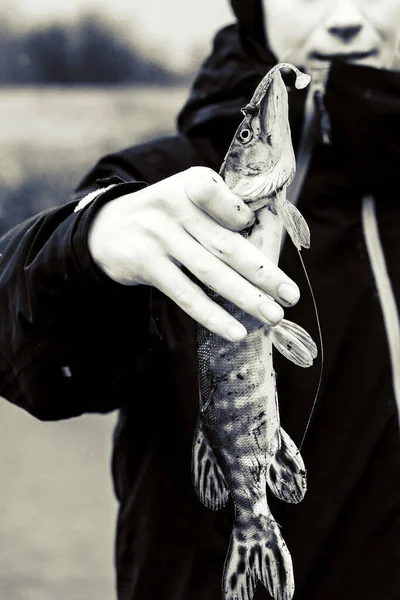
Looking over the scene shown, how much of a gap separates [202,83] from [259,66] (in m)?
0.15

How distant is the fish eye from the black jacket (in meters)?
0.42

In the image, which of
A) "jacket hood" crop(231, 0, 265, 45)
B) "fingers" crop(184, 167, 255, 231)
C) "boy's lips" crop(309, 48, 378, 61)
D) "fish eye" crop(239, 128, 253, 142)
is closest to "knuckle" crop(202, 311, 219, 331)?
"fingers" crop(184, 167, 255, 231)

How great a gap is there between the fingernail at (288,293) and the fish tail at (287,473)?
0.19 m

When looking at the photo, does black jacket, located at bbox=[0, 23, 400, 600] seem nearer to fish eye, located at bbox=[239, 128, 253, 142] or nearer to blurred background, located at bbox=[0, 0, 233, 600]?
fish eye, located at bbox=[239, 128, 253, 142]

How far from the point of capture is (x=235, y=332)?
966 mm

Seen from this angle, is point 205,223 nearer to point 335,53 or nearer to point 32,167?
point 335,53

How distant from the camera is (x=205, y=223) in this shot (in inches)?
39.8

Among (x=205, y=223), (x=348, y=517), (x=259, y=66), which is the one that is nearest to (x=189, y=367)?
(x=348, y=517)

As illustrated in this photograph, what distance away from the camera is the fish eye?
0.99m

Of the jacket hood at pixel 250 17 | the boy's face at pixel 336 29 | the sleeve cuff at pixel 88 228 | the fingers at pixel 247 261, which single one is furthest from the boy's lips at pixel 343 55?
the fingers at pixel 247 261

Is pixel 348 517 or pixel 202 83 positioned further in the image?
pixel 202 83

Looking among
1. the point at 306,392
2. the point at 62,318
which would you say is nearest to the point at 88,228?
the point at 62,318

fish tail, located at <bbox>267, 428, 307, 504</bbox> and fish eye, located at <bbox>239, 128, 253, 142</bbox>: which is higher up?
fish eye, located at <bbox>239, 128, 253, 142</bbox>

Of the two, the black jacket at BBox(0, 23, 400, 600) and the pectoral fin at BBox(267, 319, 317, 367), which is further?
the black jacket at BBox(0, 23, 400, 600)
